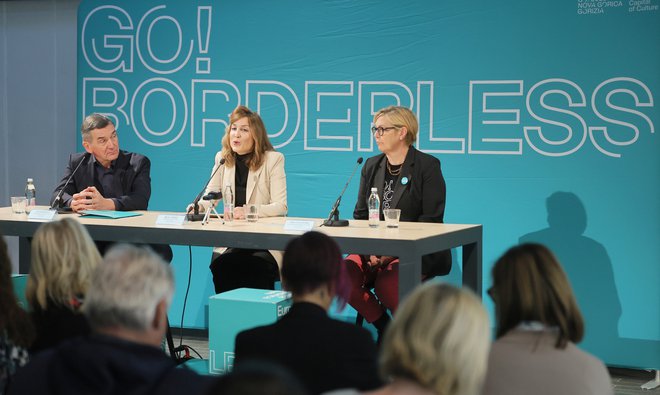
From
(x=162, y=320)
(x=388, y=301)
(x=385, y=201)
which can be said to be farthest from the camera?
(x=385, y=201)

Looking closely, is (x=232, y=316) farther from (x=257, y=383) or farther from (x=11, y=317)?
(x=257, y=383)

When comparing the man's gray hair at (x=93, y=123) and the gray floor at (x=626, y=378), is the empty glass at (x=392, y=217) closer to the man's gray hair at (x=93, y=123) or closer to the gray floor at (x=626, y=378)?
the gray floor at (x=626, y=378)

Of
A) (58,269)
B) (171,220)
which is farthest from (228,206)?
(58,269)

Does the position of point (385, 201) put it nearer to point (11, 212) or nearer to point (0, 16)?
point (11, 212)

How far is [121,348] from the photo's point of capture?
5.97 ft

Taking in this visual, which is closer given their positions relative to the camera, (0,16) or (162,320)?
(162,320)

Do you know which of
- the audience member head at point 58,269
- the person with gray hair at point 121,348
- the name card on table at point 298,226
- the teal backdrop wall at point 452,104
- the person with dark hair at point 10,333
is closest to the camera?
the person with gray hair at point 121,348

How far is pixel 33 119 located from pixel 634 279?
14.2 feet

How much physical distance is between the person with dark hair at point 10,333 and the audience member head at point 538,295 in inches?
50.6

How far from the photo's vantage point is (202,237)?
395 centimetres

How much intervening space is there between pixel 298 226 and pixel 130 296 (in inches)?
81.6

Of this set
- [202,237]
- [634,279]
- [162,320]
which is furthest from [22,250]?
[634,279]

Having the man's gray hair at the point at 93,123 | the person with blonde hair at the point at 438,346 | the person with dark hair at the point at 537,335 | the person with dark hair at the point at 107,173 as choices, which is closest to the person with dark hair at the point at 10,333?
the person with blonde hair at the point at 438,346

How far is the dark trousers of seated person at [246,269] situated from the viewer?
466 centimetres
